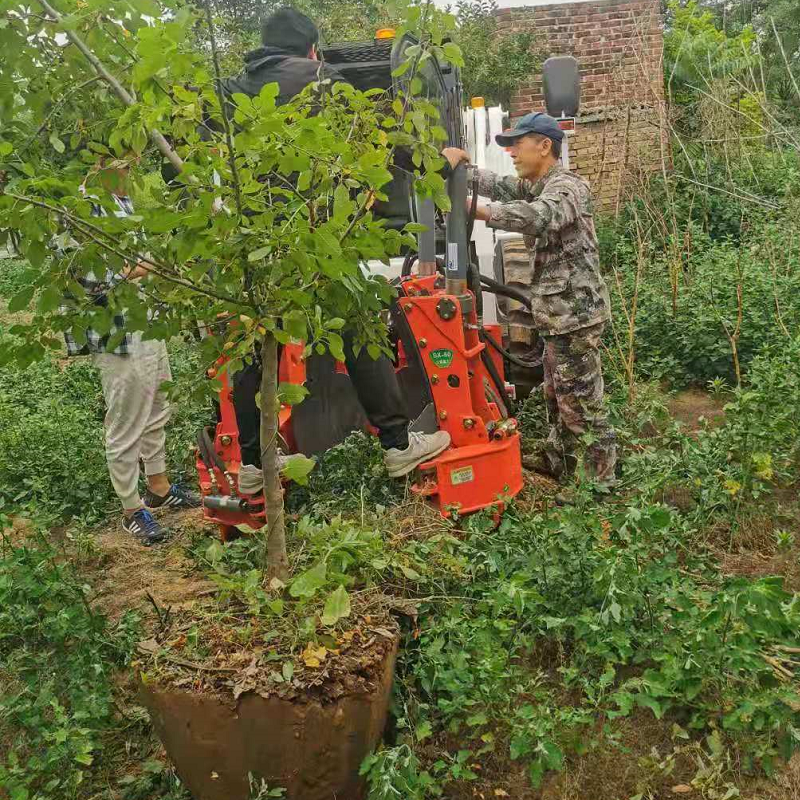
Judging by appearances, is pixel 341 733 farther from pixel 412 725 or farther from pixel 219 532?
pixel 219 532

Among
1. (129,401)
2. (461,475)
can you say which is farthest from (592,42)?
(461,475)

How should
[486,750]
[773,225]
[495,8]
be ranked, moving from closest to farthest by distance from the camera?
[486,750], [773,225], [495,8]

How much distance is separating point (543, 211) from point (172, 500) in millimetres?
2647

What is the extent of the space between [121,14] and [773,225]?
6.69 metres

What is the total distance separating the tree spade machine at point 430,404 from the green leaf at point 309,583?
53.9 inches

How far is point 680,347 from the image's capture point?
6660 mm

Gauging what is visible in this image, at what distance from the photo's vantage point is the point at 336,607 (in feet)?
8.55

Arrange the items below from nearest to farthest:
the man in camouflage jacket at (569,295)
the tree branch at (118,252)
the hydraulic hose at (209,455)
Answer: the tree branch at (118,252)
the hydraulic hose at (209,455)
the man in camouflage jacket at (569,295)

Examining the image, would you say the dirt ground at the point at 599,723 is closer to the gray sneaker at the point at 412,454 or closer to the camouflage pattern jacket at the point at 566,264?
the gray sneaker at the point at 412,454

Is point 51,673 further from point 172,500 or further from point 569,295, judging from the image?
point 569,295

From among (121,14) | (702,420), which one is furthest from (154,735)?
(702,420)

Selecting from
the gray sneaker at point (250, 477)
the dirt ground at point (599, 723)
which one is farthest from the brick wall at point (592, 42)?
the gray sneaker at point (250, 477)

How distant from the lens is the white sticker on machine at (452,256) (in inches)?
162

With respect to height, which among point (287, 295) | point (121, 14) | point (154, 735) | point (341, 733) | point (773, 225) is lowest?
point (154, 735)
